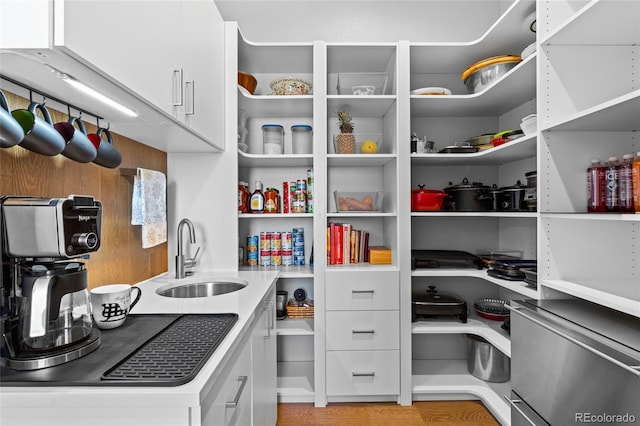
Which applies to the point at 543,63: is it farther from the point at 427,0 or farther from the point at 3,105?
the point at 3,105

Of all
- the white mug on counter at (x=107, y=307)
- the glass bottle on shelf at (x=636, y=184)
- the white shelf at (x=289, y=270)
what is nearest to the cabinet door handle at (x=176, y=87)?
the white mug on counter at (x=107, y=307)

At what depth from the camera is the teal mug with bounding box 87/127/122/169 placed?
1.38 metres

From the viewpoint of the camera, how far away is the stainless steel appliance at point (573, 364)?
1.03 meters

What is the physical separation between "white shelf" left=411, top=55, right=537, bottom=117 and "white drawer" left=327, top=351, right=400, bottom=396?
162cm

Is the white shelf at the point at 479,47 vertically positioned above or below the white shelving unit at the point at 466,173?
above

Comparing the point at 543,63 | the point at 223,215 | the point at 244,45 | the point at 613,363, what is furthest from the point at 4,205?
the point at 543,63

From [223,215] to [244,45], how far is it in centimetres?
108

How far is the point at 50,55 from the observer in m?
0.80

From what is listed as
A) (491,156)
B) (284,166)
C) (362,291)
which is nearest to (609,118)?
(491,156)

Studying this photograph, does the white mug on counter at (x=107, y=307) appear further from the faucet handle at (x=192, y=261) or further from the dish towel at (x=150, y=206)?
the faucet handle at (x=192, y=261)

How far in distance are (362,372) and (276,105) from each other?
1.81m

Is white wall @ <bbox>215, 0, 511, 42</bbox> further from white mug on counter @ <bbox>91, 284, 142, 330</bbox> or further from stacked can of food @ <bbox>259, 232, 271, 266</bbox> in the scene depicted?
white mug on counter @ <bbox>91, 284, 142, 330</bbox>

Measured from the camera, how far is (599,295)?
1331 millimetres

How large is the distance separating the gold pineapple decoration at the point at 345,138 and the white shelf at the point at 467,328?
48.3 inches
